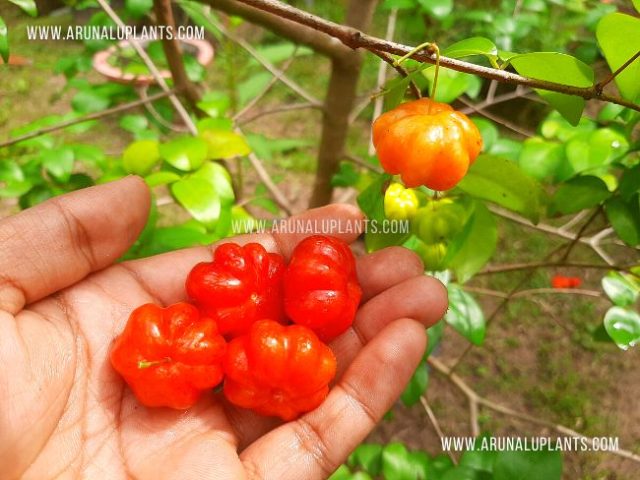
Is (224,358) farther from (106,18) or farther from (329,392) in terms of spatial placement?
(106,18)

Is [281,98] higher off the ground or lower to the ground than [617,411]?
higher

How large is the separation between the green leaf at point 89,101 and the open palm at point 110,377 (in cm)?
77

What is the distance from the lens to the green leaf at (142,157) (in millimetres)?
1672

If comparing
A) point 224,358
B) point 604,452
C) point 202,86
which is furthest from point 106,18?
point 604,452

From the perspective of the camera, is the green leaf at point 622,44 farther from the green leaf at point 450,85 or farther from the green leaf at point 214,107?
the green leaf at point 214,107

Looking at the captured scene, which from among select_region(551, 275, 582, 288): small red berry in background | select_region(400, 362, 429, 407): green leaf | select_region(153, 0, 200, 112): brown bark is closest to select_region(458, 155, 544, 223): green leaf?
select_region(400, 362, 429, 407): green leaf

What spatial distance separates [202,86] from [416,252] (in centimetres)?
142

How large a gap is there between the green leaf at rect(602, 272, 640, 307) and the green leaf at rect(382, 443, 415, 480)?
704 millimetres

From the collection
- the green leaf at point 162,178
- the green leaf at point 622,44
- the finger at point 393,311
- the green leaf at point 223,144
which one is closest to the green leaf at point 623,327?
the finger at point 393,311

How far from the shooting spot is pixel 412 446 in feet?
7.98

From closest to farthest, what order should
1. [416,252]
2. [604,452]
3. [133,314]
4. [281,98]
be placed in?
1. [133,314]
2. [416,252]
3. [604,452]
4. [281,98]

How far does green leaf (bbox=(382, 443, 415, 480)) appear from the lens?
159 cm

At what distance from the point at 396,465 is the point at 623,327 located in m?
0.70

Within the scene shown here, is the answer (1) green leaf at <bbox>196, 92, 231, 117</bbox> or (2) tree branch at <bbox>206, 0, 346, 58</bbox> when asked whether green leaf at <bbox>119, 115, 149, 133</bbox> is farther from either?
(2) tree branch at <bbox>206, 0, 346, 58</bbox>
